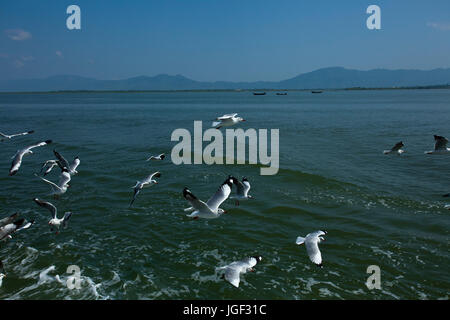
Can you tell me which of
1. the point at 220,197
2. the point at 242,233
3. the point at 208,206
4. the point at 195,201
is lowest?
the point at 242,233

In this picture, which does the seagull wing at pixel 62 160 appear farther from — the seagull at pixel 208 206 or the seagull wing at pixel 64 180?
the seagull at pixel 208 206

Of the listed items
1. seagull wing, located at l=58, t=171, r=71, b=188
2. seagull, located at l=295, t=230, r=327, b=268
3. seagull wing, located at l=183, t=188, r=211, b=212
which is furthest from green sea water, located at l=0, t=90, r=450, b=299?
seagull wing, located at l=183, t=188, r=211, b=212

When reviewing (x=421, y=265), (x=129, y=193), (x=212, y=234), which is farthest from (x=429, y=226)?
(x=129, y=193)

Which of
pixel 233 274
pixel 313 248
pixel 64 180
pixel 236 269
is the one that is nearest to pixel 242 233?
pixel 313 248

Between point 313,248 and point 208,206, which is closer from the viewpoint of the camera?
point 208,206

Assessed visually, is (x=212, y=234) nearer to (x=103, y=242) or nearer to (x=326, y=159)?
(x=103, y=242)

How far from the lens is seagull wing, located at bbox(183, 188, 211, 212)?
7.29 metres

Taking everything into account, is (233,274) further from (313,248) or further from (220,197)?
(313,248)

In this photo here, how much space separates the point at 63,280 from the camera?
8.32m

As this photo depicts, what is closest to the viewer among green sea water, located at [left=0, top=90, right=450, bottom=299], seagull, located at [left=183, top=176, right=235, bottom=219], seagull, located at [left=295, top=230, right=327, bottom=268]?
seagull, located at [left=183, top=176, right=235, bottom=219]

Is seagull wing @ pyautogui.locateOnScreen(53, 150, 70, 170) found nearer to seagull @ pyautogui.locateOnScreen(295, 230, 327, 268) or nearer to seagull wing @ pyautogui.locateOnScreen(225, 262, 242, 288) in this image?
seagull wing @ pyautogui.locateOnScreen(225, 262, 242, 288)

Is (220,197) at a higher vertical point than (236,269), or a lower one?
higher

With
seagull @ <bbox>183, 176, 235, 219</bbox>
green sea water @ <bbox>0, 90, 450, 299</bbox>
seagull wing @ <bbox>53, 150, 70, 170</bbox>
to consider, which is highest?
seagull wing @ <bbox>53, 150, 70, 170</bbox>

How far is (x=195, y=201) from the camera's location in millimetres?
7559
